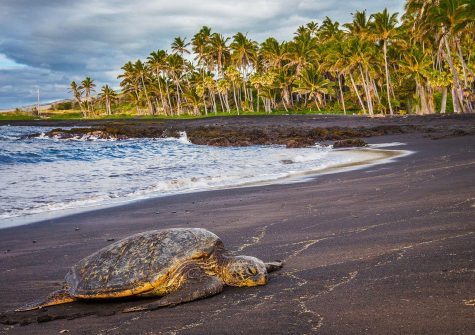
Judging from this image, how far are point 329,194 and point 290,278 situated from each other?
4.99 metres

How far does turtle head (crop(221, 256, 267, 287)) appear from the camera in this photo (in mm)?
3936

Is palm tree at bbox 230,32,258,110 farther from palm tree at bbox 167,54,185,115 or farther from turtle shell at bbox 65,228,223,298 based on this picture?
turtle shell at bbox 65,228,223,298

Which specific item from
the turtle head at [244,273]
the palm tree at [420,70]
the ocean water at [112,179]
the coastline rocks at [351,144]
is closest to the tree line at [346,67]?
the palm tree at [420,70]

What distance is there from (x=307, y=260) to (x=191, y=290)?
4.51ft

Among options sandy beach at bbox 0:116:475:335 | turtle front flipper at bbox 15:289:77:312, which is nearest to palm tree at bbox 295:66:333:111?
sandy beach at bbox 0:116:475:335

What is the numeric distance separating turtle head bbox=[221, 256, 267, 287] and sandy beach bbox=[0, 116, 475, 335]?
0.09 m

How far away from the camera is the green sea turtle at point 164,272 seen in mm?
3914

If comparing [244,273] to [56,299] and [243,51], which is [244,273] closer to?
[56,299]

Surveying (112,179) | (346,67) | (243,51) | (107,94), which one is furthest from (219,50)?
(112,179)

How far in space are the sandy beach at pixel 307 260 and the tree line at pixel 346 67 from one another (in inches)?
1476

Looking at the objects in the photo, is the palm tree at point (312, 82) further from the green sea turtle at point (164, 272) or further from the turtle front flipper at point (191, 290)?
the turtle front flipper at point (191, 290)

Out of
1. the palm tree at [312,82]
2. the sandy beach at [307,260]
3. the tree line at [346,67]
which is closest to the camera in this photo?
the sandy beach at [307,260]

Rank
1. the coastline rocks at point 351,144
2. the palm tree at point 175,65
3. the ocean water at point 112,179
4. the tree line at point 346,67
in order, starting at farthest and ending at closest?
the palm tree at point 175,65, the tree line at point 346,67, the coastline rocks at point 351,144, the ocean water at point 112,179

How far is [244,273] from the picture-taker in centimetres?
396
